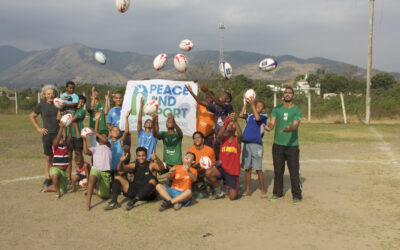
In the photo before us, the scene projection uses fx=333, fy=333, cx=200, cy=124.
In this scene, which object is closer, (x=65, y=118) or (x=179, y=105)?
(x=65, y=118)

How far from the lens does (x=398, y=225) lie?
194 inches

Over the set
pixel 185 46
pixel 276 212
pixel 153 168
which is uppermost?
pixel 185 46

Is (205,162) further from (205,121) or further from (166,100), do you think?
(166,100)

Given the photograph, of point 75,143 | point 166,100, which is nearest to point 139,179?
point 75,143

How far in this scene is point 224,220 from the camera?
5.20m

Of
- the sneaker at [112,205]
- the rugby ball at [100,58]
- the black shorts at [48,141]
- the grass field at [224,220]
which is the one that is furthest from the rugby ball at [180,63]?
the sneaker at [112,205]

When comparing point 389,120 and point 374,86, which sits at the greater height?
point 374,86

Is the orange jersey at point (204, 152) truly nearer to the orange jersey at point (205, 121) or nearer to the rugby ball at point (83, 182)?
the orange jersey at point (205, 121)

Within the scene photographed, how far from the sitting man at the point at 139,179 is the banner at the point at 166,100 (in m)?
2.13

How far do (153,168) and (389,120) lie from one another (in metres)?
25.0

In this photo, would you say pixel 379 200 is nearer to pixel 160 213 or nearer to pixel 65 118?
pixel 160 213

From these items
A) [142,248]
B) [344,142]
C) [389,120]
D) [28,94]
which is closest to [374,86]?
[389,120]

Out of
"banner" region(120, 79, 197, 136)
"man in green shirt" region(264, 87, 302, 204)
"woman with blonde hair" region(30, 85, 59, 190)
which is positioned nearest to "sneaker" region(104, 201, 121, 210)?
"woman with blonde hair" region(30, 85, 59, 190)

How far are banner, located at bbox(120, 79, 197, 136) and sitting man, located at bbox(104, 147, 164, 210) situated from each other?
2.13m
